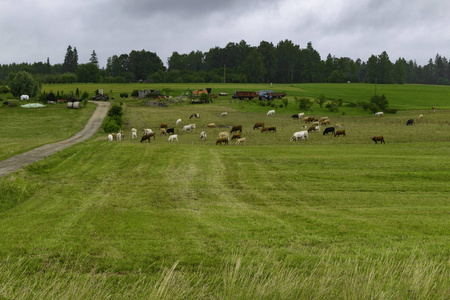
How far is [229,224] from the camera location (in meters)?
14.0

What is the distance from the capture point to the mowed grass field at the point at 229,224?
5.42 metres

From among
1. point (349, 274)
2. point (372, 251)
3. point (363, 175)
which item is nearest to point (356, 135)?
point (363, 175)

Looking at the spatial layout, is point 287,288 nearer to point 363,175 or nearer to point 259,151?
point 363,175

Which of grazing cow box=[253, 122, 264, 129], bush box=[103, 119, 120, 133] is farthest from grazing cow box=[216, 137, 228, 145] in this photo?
bush box=[103, 119, 120, 133]

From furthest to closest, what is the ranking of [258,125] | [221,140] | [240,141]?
1. [258,125]
2. [240,141]
3. [221,140]

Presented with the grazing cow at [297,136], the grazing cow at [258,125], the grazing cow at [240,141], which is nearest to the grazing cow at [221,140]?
the grazing cow at [240,141]

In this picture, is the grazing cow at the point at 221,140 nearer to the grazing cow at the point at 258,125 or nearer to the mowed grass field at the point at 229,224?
the mowed grass field at the point at 229,224

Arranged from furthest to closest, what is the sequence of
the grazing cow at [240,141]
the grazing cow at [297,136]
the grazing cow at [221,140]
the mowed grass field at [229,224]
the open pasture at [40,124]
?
the open pasture at [40,124], the grazing cow at [297,136], the grazing cow at [221,140], the grazing cow at [240,141], the mowed grass field at [229,224]

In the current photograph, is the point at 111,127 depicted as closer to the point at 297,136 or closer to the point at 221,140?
the point at 221,140

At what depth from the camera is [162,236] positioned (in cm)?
1248

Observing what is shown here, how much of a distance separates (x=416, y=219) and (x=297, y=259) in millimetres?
7305

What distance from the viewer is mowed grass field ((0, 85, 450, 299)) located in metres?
5.42

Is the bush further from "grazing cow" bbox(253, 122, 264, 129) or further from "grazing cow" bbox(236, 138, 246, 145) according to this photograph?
"grazing cow" bbox(236, 138, 246, 145)

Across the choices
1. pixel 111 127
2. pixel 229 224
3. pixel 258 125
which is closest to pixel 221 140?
pixel 258 125
